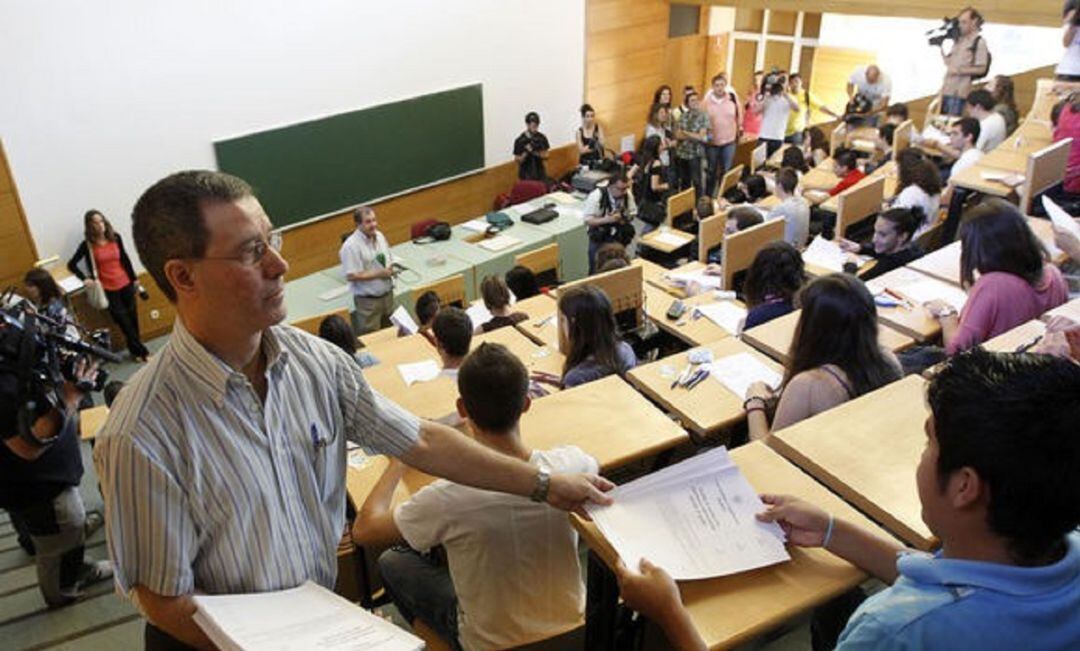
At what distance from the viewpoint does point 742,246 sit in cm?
488

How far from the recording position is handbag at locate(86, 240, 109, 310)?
6.11 meters

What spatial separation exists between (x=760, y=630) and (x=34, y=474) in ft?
9.83

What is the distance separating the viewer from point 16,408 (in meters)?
2.78

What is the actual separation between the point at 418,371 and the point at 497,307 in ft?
3.22

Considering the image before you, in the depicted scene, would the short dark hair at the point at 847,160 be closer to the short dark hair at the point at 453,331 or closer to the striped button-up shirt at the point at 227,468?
the short dark hair at the point at 453,331

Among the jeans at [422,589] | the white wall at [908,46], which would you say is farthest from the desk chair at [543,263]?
the white wall at [908,46]

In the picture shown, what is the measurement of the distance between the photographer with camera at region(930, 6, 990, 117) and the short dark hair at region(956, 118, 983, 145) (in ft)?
4.88

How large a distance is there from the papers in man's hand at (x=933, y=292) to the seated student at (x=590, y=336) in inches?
60.4

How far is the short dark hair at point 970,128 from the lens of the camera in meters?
6.49

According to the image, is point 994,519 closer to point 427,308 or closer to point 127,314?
point 427,308

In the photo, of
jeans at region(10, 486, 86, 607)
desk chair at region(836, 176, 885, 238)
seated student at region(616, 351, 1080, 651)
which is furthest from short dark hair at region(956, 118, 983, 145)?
jeans at region(10, 486, 86, 607)

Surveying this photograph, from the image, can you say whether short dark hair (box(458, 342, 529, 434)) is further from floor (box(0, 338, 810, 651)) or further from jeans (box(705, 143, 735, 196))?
jeans (box(705, 143, 735, 196))

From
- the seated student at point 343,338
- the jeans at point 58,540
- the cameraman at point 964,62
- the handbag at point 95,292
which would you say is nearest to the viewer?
the jeans at point 58,540

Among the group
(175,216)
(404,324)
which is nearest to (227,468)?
(175,216)
